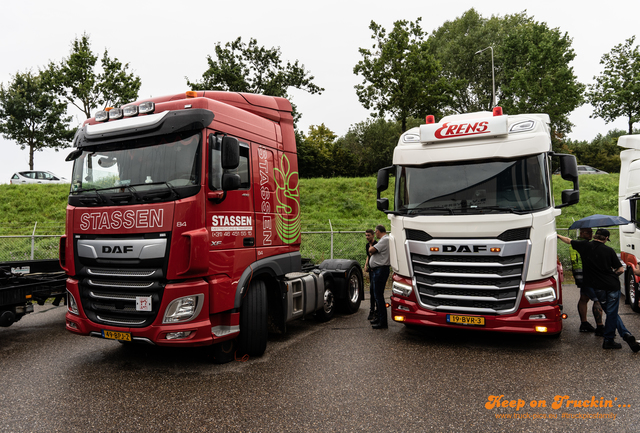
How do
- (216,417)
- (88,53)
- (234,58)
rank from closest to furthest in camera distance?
(216,417) < (88,53) < (234,58)

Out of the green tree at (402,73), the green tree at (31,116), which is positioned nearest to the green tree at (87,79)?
the green tree at (31,116)

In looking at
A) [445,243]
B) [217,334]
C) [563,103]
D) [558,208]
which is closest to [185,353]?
[217,334]

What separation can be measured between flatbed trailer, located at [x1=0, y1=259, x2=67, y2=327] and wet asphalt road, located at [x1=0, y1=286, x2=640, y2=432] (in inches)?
23.4

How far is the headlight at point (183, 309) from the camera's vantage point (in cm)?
509

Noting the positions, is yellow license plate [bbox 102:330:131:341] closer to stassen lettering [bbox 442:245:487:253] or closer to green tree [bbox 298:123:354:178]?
stassen lettering [bbox 442:245:487:253]

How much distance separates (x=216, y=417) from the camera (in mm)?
4211

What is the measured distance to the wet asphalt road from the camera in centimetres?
407

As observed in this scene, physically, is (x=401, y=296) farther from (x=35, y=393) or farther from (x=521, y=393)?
(x=35, y=393)

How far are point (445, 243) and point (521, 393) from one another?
224cm

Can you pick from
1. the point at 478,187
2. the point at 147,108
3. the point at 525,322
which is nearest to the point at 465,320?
the point at 525,322

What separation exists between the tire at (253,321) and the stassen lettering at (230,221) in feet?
2.84

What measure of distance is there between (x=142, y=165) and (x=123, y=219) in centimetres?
69

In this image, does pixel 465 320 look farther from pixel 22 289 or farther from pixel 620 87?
pixel 620 87

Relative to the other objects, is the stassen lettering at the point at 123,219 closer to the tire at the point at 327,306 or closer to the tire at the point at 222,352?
the tire at the point at 222,352
